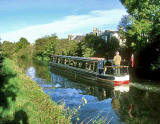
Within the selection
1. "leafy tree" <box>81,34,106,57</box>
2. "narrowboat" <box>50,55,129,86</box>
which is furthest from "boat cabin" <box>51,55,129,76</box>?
"leafy tree" <box>81,34,106,57</box>

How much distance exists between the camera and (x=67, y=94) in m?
15.4

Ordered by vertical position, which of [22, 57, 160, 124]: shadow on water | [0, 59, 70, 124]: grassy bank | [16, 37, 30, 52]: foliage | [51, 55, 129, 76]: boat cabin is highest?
[16, 37, 30, 52]: foliage

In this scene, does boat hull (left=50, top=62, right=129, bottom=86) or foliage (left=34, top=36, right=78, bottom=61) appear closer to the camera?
boat hull (left=50, top=62, right=129, bottom=86)

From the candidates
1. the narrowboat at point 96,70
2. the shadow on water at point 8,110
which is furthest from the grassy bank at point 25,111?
the narrowboat at point 96,70

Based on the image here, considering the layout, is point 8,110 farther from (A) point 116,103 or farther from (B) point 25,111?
(A) point 116,103

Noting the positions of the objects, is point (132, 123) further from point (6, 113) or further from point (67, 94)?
point (67, 94)

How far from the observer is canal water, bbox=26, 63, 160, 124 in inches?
385

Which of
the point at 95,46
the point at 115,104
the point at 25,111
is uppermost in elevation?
the point at 95,46

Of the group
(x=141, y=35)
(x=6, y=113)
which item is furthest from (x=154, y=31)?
(x=6, y=113)

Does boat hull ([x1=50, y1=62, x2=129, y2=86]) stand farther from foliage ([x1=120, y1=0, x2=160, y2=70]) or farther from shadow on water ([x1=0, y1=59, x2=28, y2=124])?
shadow on water ([x1=0, y1=59, x2=28, y2=124])

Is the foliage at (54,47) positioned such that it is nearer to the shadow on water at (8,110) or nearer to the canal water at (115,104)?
the canal water at (115,104)

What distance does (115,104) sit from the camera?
12.9 meters

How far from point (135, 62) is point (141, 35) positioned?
7.23 meters

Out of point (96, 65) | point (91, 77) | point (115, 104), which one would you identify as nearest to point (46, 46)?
point (91, 77)
